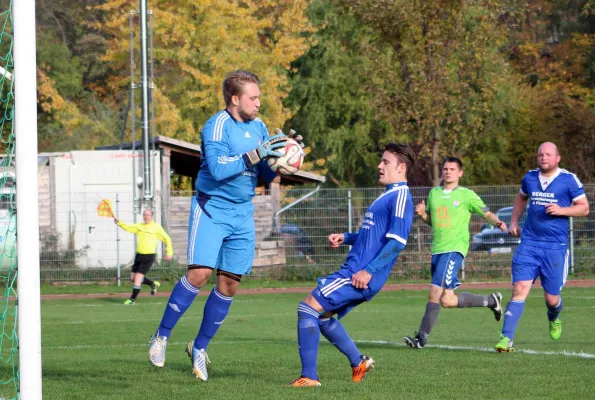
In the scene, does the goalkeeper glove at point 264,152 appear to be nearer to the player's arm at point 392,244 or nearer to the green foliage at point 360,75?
the player's arm at point 392,244

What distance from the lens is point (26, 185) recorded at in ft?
17.0

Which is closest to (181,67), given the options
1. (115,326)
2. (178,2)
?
(178,2)

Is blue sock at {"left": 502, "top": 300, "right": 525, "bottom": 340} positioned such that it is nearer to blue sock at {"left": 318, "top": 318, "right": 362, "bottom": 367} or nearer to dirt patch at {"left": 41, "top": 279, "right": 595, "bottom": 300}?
blue sock at {"left": 318, "top": 318, "right": 362, "bottom": 367}

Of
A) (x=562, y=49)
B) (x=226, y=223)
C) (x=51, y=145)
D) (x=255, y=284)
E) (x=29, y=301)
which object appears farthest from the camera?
(x=562, y=49)

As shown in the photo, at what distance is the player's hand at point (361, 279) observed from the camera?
6762 millimetres

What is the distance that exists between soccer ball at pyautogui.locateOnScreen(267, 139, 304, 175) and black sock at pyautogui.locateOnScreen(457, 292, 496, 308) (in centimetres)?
395

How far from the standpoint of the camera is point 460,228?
10.8 metres

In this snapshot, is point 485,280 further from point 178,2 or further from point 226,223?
point 226,223

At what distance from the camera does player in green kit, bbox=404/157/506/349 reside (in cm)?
1052

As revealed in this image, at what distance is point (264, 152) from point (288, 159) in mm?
219

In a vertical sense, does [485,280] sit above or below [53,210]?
below

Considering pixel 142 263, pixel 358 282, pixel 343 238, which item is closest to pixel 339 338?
pixel 358 282

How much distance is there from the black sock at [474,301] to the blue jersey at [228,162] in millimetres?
3751

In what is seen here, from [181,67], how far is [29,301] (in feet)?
85.6
